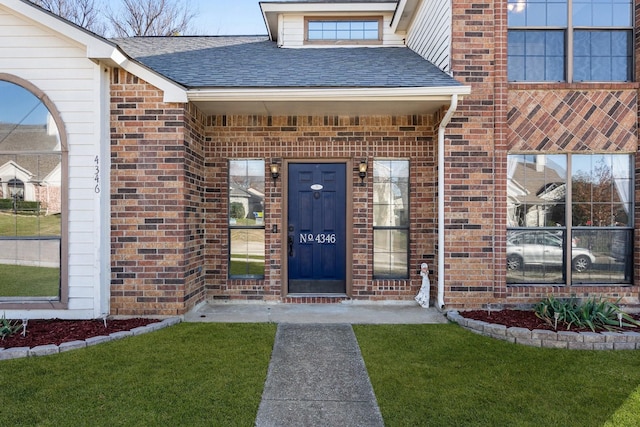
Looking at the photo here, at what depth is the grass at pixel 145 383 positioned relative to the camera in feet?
9.45

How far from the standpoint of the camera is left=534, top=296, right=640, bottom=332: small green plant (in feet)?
15.2

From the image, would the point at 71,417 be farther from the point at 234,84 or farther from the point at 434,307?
the point at 434,307

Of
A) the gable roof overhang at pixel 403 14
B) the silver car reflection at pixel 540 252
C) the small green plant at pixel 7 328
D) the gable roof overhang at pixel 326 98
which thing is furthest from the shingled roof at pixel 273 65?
the small green plant at pixel 7 328

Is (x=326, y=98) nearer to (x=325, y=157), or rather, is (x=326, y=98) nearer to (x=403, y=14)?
(x=325, y=157)

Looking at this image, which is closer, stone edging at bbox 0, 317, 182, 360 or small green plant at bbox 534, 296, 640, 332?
stone edging at bbox 0, 317, 182, 360

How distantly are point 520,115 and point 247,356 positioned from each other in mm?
4795

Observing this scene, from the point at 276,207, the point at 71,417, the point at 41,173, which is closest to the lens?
the point at 71,417

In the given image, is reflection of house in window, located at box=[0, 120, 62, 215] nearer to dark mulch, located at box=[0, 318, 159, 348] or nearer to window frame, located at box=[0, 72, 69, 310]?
window frame, located at box=[0, 72, 69, 310]

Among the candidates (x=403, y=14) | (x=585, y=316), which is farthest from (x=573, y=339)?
(x=403, y=14)

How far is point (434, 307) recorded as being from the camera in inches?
229

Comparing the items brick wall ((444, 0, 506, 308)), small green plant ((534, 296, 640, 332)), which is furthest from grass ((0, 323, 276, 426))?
small green plant ((534, 296, 640, 332))

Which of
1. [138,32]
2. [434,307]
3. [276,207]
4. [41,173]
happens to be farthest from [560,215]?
[138,32]

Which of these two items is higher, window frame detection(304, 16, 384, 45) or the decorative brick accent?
window frame detection(304, 16, 384, 45)

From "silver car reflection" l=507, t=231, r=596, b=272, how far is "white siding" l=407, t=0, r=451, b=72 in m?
2.63
